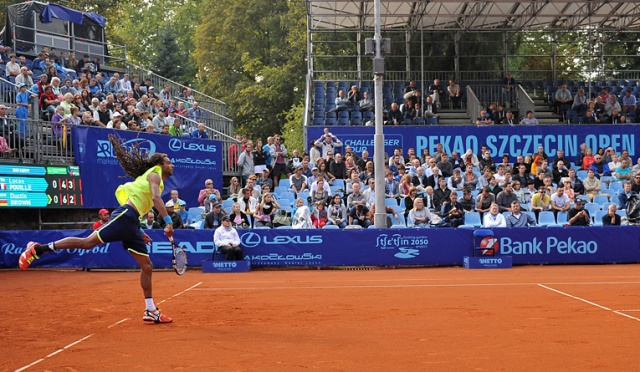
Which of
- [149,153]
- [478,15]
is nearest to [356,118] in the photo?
[478,15]

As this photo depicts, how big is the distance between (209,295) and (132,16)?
61039 mm

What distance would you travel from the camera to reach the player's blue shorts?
10.3 meters

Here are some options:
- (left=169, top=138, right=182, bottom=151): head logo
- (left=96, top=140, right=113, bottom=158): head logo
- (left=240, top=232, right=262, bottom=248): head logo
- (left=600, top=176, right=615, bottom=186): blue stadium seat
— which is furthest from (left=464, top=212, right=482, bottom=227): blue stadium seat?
(left=96, top=140, right=113, bottom=158): head logo

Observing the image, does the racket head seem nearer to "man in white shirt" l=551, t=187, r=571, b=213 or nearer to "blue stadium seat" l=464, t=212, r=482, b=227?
"blue stadium seat" l=464, t=212, r=482, b=227

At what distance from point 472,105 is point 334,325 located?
78.8 feet

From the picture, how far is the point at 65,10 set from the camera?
112 ft

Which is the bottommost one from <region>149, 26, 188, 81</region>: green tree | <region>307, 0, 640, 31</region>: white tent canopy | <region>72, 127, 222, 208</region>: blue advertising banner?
<region>72, 127, 222, 208</region>: blue advertising banner

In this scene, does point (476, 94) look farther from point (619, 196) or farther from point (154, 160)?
point (154, 160)

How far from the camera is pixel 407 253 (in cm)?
2091

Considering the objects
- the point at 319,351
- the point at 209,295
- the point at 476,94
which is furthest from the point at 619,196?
the point at 319,351

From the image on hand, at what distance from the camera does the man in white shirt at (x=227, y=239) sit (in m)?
20.2

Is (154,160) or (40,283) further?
(40,283)

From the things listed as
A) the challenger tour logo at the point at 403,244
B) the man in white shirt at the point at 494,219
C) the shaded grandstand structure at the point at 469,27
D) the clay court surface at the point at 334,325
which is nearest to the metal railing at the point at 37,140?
the clay court surface at the point at 334,325

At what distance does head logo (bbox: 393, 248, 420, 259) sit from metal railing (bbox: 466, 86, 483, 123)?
40.8ft
